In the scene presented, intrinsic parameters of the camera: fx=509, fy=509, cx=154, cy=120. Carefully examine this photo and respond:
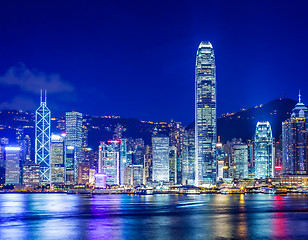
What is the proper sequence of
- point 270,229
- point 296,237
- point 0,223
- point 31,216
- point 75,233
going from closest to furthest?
point 296,237 < point 75,233 < point 270,229 < point 0,223 < point 31,216

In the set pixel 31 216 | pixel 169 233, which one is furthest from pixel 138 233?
pixel 31 216

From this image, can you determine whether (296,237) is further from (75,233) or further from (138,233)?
(75,233)

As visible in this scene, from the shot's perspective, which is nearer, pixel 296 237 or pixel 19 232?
pixel 296 237

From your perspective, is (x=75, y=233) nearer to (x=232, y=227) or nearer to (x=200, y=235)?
(x=200, y=235)

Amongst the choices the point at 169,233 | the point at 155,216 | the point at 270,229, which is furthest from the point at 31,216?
the point at 270,229

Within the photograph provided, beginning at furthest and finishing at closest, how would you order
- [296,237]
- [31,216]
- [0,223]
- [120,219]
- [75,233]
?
[31,216] → [120,219] → [0,223] → [75,233] → [296,237]

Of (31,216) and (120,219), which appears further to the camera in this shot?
(31,216)

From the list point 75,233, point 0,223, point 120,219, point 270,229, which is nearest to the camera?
point 75,233

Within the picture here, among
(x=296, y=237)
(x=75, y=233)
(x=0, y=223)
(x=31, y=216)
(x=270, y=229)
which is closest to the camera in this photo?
(x=296, y=237)
